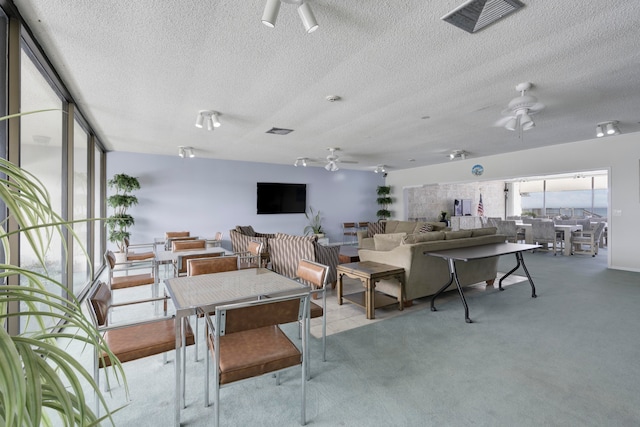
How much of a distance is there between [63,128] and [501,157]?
322 inches

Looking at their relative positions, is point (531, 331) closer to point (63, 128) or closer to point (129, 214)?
point (63, 128)

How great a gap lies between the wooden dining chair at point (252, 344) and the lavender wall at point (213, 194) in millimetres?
6023

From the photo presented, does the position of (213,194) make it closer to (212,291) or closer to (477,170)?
(212,291)

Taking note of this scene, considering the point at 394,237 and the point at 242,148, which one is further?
the point at 242,148

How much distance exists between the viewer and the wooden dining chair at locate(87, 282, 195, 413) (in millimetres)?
1730

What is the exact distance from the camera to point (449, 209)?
11656 millimetres

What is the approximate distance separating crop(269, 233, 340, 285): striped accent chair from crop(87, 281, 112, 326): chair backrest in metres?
2.33

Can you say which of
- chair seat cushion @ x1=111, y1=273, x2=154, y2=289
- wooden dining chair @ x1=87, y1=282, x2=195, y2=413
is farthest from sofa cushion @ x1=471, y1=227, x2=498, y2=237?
chair seat cushion @ x1=111, y1=273, x2=154, y2=289

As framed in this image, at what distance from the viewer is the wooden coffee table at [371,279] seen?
3426 mm

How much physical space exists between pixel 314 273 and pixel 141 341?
50.5 inches

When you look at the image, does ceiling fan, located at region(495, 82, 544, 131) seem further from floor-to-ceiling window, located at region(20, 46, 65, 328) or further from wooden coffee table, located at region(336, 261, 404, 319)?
floor-to-ceiling window, located at region(20, 46, 65, 328)

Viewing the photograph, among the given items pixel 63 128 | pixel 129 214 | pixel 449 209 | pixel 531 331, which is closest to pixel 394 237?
pixel 531 331

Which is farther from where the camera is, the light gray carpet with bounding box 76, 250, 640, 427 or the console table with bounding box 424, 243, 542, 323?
the console table with bounding box 424, 243, 542, 323

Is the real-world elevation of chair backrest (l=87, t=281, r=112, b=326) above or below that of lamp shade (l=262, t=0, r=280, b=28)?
below
